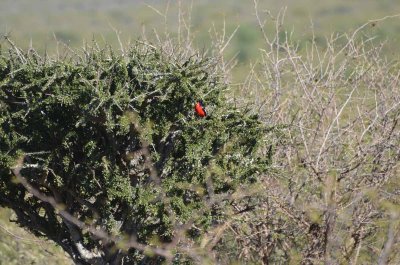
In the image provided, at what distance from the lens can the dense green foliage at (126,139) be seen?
8.60 m

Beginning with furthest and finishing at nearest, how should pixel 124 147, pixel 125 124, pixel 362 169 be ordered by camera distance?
pixel 362 169 < pixel 124 147 < pixel 125 124

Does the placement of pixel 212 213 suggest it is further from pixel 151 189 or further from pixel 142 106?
pixel 142 106

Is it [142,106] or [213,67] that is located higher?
[213,67]

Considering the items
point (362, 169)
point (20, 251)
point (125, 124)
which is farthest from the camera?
point (20, 251)

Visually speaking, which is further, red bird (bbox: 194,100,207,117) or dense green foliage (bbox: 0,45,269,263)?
red bird (bbox: 194,100,207,117)

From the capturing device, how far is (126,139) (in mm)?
9062

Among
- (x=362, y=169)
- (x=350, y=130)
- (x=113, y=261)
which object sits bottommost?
(x=113, y=261)

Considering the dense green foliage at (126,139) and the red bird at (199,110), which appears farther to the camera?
the red bird at (199,110)

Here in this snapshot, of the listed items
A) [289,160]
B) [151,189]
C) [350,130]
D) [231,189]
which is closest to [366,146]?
[350,130]

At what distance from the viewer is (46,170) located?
8.86m

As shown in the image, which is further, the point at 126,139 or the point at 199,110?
the point at 126,139

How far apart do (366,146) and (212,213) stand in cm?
317

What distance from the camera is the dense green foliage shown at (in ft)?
28.2

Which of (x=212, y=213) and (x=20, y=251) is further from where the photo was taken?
(x=20, y=251)
